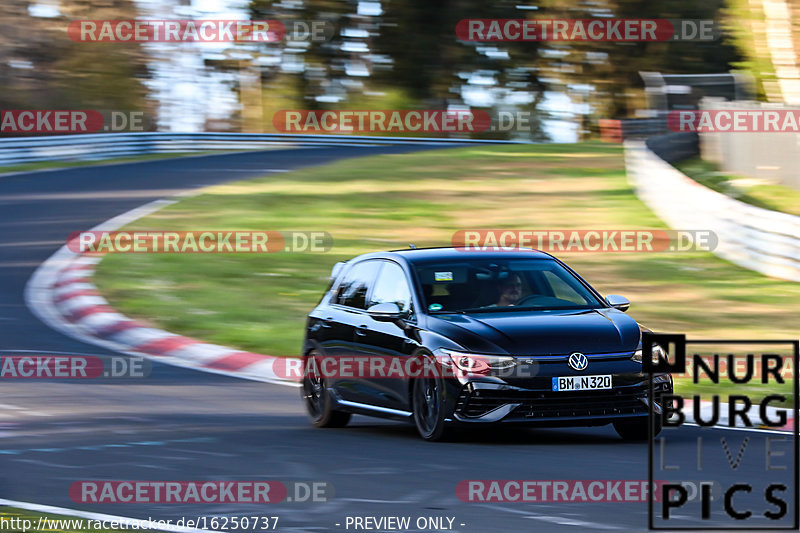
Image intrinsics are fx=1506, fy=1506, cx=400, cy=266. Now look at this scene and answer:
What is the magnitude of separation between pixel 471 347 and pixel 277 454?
57.1 inches

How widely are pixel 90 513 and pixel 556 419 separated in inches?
132

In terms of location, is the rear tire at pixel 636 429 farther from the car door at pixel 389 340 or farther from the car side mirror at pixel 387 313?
the car side mirror at pixel 387 313

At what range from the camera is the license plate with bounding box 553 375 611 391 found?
9.80 m

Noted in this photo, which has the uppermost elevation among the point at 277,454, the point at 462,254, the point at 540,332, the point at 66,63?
the point at 66,63

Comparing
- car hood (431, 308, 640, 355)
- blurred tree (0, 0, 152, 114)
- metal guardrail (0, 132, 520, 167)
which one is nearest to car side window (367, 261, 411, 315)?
car hood (431, 308, 640, 355)

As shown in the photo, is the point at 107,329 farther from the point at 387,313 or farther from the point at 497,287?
the point at 497,287

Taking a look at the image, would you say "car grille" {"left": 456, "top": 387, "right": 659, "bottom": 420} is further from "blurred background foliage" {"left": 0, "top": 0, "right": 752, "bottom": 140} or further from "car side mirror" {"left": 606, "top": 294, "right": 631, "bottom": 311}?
"blurred background foliage" {"left": 0, "top": 0, "right": 752, "bottom": 140}

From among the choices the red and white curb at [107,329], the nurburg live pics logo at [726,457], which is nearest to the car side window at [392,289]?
the nurburg live pics logo at [726,457]

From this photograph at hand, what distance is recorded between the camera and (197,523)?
743cm

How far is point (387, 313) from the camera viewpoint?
424 inches

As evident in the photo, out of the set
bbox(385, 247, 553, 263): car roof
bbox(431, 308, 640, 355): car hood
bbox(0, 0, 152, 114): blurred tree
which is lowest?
bbox(431, 308, 640, 355): car hood

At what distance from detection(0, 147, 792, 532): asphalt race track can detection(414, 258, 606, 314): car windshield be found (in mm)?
927

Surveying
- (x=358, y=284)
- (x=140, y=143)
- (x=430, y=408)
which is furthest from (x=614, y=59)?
(x=430, y=408)

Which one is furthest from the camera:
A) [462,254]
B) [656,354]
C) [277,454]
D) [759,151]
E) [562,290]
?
[759,151]
